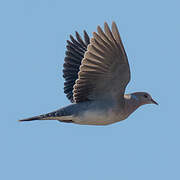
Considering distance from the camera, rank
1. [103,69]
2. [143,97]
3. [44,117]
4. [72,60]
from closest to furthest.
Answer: [103,69], [44,117], [143,97], [72,60]

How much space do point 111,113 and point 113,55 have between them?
1116 mm

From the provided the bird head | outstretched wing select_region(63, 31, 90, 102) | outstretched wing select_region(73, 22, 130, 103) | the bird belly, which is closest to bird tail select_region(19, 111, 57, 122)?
the bird belly

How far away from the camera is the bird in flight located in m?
8.40

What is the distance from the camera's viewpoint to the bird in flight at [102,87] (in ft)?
27.6

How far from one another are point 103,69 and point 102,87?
1.49 feet

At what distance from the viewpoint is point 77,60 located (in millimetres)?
10352

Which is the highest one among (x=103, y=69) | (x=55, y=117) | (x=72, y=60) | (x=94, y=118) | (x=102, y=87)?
(x=72, y=60)

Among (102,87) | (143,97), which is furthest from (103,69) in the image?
(143,97)

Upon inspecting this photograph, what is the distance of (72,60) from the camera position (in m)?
10.4

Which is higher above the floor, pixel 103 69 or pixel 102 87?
pixel 103 69

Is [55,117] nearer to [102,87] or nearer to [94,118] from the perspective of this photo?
[94,118]

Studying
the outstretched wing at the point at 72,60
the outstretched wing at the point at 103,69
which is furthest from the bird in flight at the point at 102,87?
the outstretched wing at the point at 72,60

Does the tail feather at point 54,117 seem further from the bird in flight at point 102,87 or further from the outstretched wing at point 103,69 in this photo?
the outstretched wing at point 103,69

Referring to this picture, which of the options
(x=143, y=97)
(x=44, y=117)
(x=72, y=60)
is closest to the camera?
(x=44, y=117)
